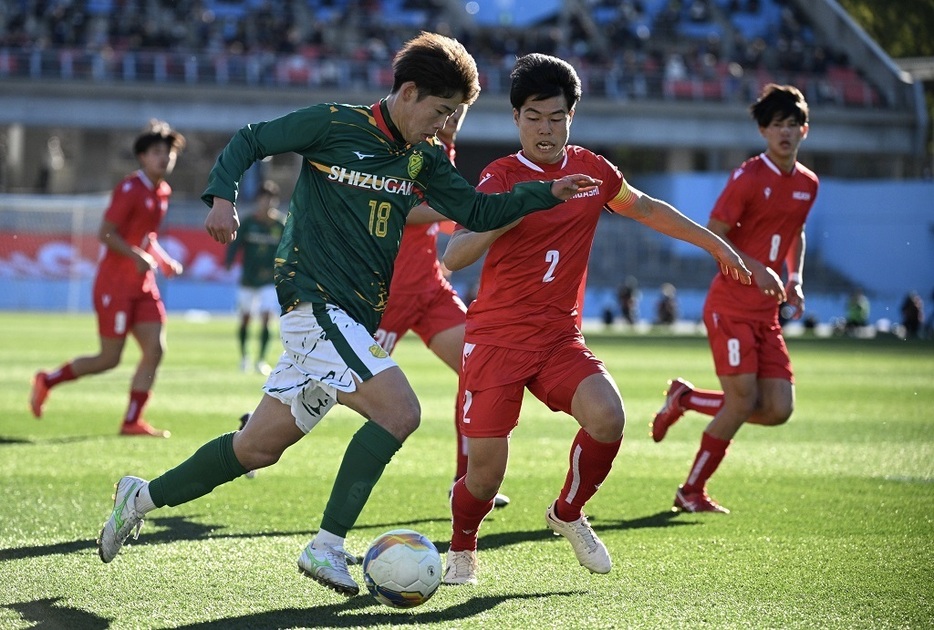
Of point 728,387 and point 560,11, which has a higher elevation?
point 560,11

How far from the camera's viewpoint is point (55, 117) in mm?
43375

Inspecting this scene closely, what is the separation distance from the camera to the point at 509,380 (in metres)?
5.44

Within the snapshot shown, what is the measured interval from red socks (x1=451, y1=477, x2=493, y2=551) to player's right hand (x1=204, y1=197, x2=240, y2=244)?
164 cm

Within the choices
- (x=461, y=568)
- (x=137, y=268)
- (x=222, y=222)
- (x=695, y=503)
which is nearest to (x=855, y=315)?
(x=137, y=268)

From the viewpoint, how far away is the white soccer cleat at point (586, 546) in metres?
5.43

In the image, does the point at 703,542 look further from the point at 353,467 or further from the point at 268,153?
the point at 268,153

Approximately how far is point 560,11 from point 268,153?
157 feet

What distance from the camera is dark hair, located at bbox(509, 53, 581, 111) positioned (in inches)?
212

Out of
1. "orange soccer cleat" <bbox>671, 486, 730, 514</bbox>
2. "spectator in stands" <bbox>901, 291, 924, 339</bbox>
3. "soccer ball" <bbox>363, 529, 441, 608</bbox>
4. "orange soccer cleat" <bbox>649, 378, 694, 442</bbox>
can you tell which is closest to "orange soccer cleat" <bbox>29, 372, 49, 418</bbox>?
"orange soccer cleat" <bbox>649, 378, 694, 442</bbox>

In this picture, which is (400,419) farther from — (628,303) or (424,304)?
(628,303)

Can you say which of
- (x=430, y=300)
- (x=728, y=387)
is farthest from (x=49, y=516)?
(x=728, y=387)

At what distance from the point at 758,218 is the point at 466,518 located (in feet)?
10.3

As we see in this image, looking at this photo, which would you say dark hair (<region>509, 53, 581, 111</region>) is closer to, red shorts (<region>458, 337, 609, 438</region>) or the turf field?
red shorts (<region>458, 337, 609, 438</region>)

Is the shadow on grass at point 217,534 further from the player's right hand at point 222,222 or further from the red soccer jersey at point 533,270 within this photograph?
the player's right hand at point 222,222
